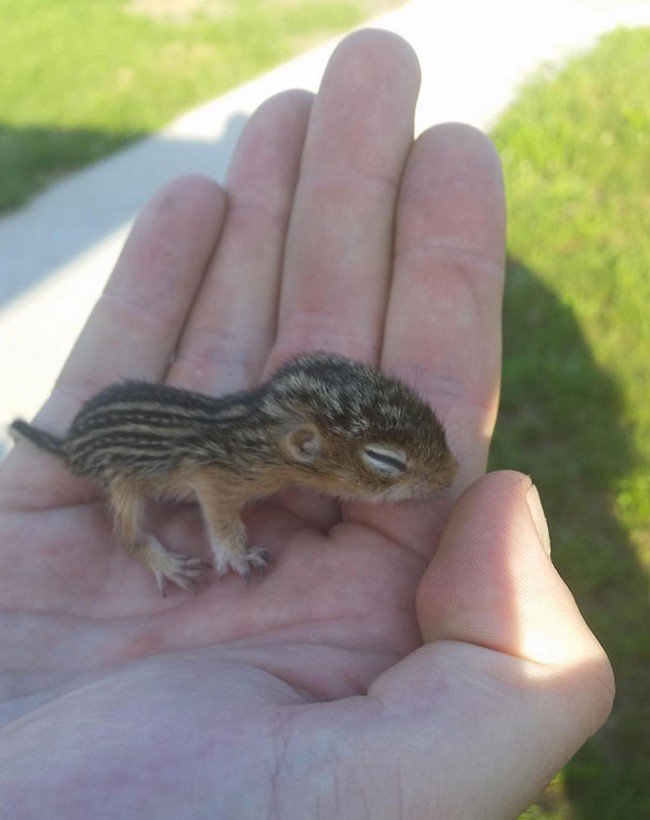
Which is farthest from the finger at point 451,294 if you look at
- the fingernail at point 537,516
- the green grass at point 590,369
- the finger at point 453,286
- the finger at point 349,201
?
the green grass at point 590,369

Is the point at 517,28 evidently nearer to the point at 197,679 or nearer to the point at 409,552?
the point at 409,552

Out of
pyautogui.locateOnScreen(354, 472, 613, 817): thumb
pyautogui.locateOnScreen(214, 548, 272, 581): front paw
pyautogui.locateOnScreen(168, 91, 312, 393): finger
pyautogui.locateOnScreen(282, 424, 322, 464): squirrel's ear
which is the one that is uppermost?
pyautogui.locateOnScreen(168, 91, 312, 393): finger

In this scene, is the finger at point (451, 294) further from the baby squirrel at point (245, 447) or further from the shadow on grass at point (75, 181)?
the shadow on grass at point (75, 181)

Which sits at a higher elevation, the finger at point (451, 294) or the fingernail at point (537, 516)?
the finger at point (451, 294)

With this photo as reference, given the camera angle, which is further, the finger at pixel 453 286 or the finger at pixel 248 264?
the finger at pixel 248 264

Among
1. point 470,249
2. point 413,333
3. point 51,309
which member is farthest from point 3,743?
point 51,309

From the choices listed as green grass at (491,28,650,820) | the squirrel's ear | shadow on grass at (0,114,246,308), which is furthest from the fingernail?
shadow on grass at (0,114,246,308)

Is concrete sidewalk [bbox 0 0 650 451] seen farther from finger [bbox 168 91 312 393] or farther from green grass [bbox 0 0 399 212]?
finger [bbox 168 91 312 393]
